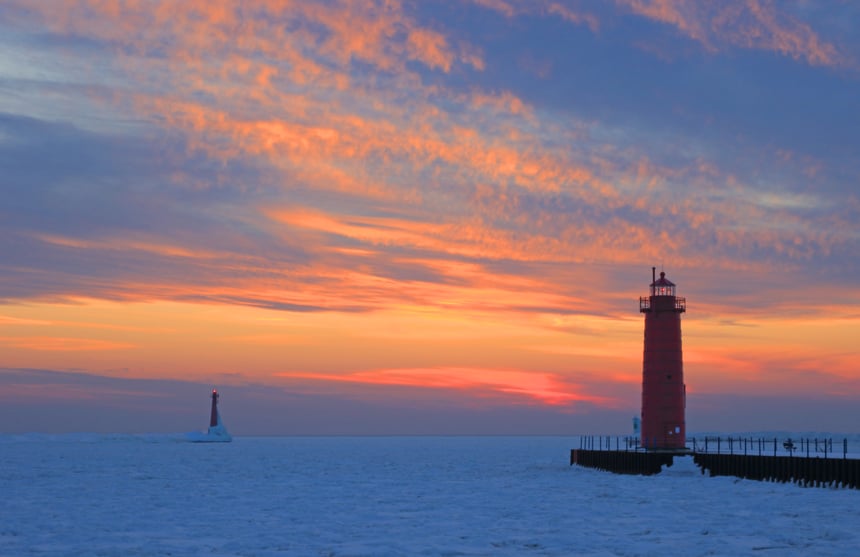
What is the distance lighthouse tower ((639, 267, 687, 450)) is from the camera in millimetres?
54781

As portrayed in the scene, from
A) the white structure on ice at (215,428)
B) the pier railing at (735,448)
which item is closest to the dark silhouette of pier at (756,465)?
the pier railing at (735,448)

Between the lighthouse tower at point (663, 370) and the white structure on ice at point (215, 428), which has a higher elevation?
the lighthouse tower at point (663, 370)

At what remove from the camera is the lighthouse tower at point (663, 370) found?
54.8 m

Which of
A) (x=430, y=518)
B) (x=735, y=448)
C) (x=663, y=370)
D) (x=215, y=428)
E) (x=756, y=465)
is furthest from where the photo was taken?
(x=215, y=428)

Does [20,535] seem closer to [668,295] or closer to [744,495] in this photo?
[744,495]

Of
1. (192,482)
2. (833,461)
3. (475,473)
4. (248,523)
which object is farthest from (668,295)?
(248,523)

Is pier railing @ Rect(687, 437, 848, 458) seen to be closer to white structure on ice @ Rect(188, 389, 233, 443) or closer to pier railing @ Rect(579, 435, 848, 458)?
pier railing @ Rect(579, 435, 848, 458)

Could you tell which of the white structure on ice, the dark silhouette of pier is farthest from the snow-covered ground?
the white structure on ice

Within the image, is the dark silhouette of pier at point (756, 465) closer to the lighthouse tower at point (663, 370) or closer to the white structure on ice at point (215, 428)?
the lighthouse tower at point (663, 370)

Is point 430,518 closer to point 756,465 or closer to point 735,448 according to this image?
point 756,465

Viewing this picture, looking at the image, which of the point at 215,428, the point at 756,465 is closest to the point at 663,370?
the point at 756,465

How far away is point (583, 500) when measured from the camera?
39156mm

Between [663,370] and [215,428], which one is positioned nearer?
[663,370]

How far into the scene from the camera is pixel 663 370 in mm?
54875
